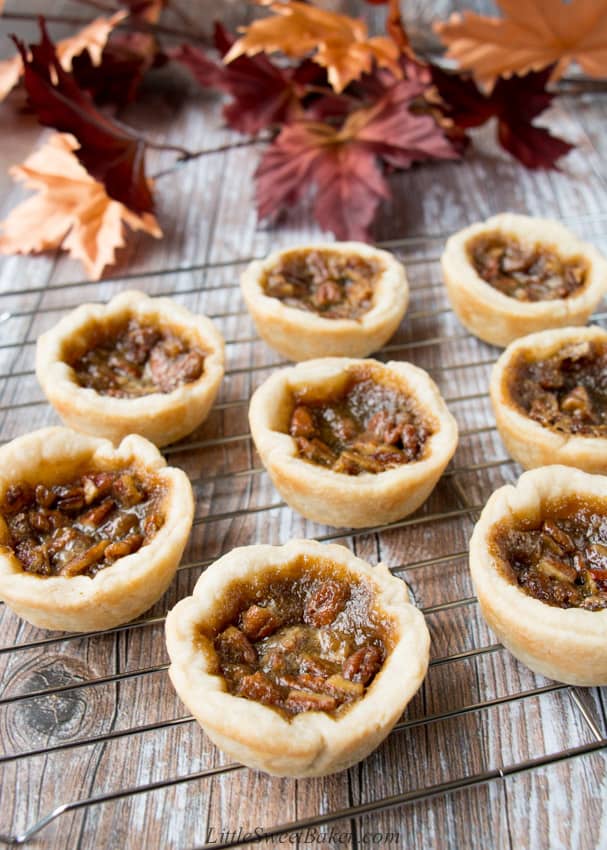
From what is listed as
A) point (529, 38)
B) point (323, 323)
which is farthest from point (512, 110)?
point (323, 323)

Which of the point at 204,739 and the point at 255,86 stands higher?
the point at 255,86

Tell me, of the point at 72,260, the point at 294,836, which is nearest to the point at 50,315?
the point at 72,260

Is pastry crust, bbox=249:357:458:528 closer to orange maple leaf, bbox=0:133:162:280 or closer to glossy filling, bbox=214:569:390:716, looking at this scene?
Answer: glossy filling, bbox=214:569:390:716

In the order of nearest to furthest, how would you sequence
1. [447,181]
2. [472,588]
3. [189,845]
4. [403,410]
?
1. [189,845]
2. [472,588]
3. [403,410]
4. [447,181]

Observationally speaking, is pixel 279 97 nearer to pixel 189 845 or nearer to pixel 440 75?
pixel 440 75

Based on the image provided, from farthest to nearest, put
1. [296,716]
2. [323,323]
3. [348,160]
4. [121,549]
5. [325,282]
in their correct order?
[348,160]
[325,282]
[323,323]
[121,549]
[296,716]

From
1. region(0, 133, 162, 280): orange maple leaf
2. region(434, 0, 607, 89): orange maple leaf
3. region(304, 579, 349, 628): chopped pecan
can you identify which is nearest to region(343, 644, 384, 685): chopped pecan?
region(304, 579, 349, 628): chopped pecan

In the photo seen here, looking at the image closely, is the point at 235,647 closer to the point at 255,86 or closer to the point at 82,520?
the point at 82,520
